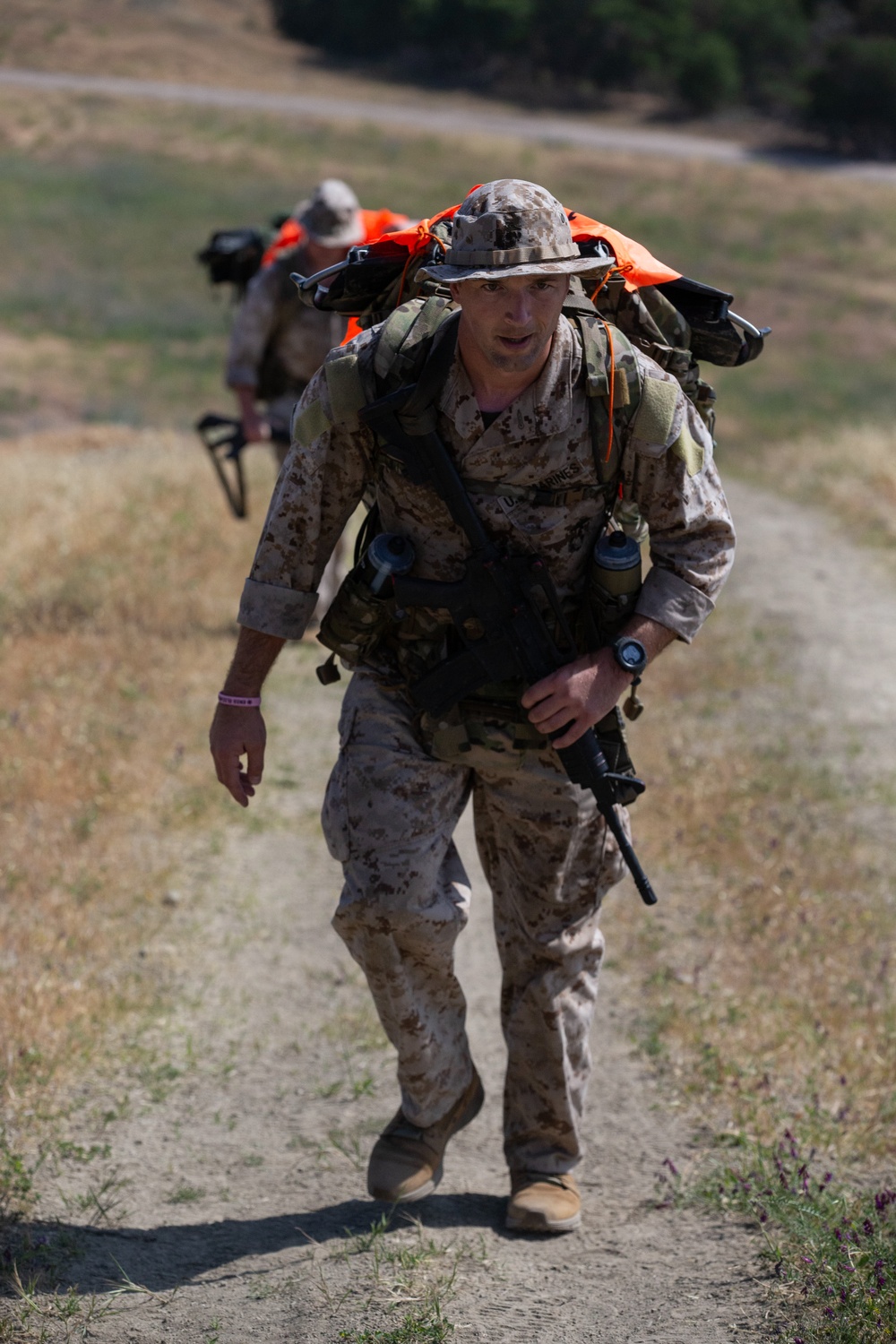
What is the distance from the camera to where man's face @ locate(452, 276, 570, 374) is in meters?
2.87

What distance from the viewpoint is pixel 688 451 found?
305 centimetres

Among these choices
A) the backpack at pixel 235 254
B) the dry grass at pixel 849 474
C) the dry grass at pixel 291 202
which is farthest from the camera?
the dry grass at pixel 291 202

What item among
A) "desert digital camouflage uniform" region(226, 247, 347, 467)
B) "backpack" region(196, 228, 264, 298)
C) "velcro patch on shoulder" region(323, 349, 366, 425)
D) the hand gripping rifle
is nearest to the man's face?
the hand gripping rifle

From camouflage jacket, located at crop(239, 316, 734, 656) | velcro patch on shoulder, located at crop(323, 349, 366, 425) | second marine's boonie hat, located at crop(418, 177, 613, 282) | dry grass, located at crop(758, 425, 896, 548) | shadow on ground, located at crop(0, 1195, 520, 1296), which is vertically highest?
second marine's boonie hat, located at crop(418, 177, 613, 282)

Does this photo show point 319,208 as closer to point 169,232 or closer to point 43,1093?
point 43,1093

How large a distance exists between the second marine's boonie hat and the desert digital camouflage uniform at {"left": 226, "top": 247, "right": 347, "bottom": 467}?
441 cm

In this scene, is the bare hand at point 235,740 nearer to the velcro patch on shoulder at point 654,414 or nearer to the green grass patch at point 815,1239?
the velcro patch on shoulder at point 654,414

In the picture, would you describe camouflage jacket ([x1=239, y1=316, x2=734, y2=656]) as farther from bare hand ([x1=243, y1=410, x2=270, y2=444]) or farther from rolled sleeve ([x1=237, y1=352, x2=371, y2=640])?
bare hand ([x1=243, y1=410, x2=270, y2=444])

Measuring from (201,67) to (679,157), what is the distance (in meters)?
17.3

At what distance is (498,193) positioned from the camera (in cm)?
293

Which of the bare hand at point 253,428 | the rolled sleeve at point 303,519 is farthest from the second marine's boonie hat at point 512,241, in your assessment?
the bare hand at point 253,428

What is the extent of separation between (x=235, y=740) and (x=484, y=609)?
1.93ft

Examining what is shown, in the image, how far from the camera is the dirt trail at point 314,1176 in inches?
120

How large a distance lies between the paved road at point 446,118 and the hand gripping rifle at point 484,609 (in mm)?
37933
